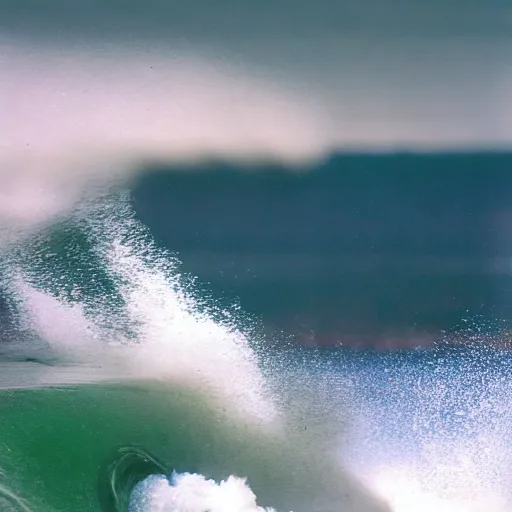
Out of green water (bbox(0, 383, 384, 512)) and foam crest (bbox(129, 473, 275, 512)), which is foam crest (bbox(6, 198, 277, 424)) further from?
foam crest (bbox(129, 473, 275, 512))

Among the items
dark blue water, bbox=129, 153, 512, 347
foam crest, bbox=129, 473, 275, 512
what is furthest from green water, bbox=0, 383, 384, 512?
dark blue water, bbox=129, 153, 512, 347

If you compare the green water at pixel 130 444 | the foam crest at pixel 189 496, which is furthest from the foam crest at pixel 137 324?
the foam crest at pixel 189 496

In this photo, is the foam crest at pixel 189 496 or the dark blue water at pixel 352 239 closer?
the foam crest at pixel 189 496

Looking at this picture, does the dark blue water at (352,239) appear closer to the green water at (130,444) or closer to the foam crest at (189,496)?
the green water at (130,444)

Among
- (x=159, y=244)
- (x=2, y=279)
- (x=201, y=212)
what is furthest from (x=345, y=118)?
(x=2, y=279)

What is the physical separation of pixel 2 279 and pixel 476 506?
7.66 ft

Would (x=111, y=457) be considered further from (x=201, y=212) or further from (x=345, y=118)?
(x=345, y=118)

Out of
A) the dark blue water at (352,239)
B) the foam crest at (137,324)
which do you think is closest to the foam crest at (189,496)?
the foam crest at (137,324)

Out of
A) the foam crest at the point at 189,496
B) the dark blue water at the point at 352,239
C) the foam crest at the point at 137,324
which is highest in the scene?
the dark blue water at the point at 352,239

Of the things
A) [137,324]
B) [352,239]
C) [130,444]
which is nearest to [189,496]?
[130,444]

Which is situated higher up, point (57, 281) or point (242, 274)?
point (242, 274)

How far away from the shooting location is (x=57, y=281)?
92.5 inches

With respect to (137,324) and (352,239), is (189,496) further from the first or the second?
(352,239)

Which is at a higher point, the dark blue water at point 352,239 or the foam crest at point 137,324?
the dark blue water at point 352,239
